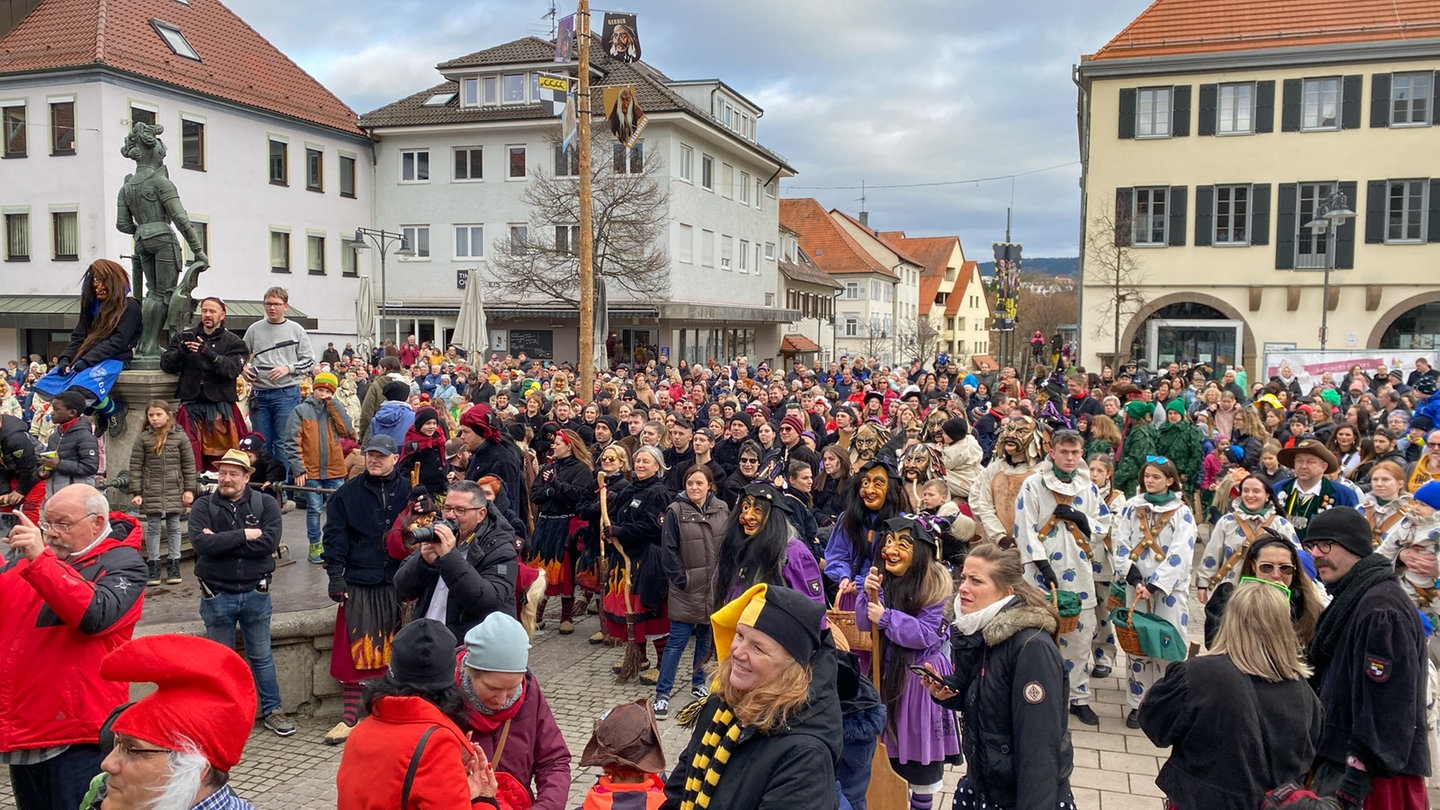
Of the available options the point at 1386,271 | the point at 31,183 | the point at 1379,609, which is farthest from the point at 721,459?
the point at 1386,271

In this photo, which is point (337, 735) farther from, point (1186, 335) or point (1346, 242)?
point (1346, 242)

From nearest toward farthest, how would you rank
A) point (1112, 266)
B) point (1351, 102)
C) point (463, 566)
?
point (463, 566)
point (1351, 102)
point (1112, 266)

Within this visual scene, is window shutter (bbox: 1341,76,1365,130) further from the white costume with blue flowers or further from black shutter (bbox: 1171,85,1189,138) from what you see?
the white costume with blue flowers

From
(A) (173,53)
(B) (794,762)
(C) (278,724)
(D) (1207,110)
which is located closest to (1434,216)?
(D) (1207,110)

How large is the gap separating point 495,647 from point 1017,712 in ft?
6.30

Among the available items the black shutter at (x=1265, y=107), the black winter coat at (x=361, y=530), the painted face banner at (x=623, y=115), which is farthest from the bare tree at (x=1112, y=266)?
the black winter coat at (x=361, y=530)

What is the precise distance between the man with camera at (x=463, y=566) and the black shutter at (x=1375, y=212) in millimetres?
35759

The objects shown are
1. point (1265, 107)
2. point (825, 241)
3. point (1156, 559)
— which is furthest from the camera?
point (825, 241)

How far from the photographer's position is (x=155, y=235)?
324 inches

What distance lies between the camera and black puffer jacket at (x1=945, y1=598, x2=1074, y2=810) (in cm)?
350

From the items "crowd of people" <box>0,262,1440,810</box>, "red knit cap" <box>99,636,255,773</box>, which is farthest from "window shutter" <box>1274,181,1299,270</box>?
"red knit cap" <box>99,636,255,773</box>

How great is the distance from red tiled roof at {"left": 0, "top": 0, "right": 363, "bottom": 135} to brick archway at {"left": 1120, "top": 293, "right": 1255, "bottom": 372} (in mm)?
28979

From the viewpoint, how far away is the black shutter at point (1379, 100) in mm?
31719

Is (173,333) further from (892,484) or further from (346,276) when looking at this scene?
(346,276)
